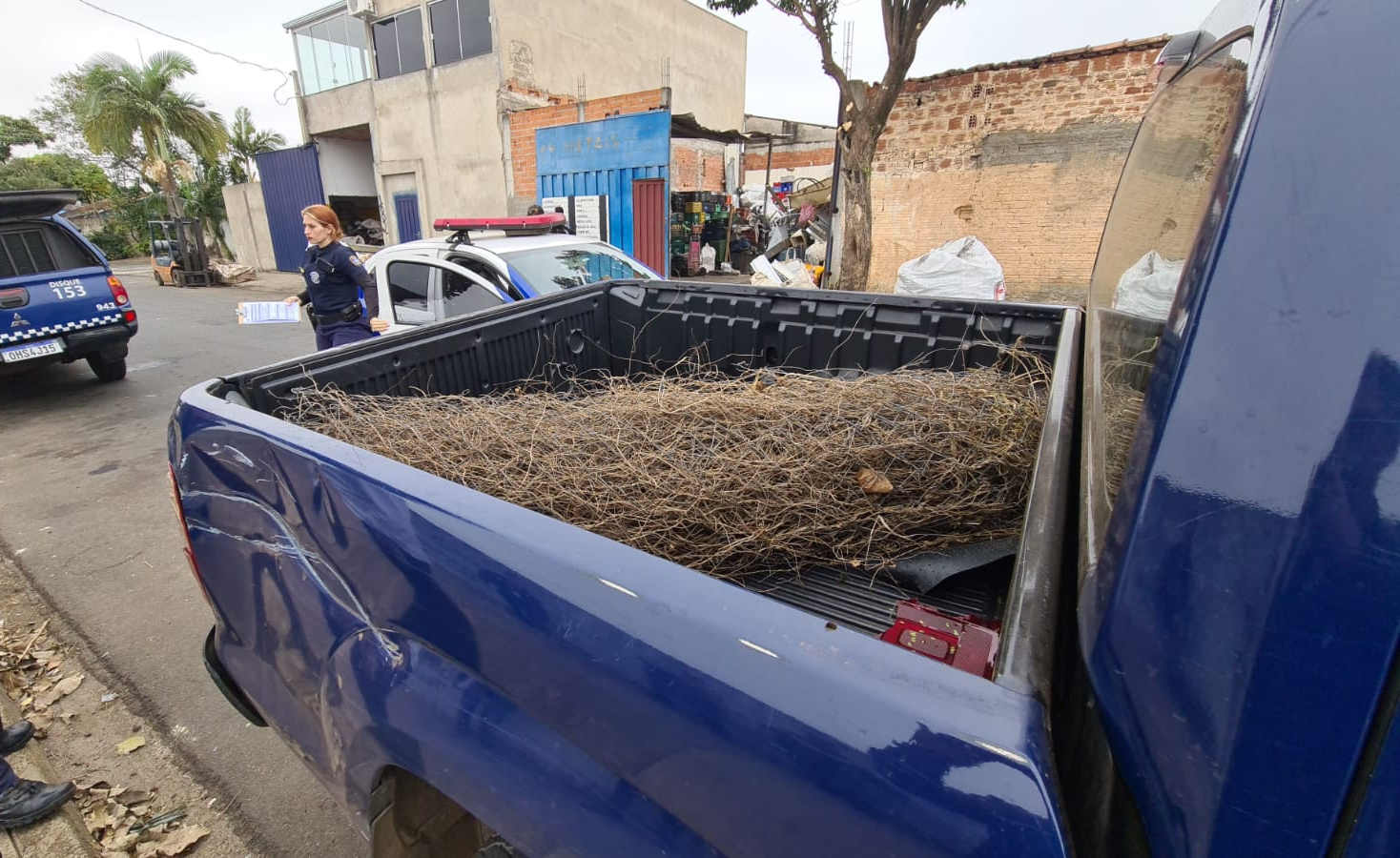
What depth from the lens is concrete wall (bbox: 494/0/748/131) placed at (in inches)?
561

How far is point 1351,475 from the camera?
1.88 feet

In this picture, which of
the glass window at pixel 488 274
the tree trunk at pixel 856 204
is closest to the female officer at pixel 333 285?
the glass window at pixel 488 274

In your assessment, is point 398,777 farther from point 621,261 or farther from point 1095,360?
point 621,261

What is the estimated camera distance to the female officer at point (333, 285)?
453cm

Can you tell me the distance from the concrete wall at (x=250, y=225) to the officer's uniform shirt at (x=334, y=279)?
20.5 metres

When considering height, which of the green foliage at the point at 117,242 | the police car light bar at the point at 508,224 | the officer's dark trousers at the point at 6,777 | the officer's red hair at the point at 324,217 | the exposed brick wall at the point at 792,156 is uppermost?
the exposed brick wall at the point at 792,156

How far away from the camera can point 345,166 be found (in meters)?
19.6

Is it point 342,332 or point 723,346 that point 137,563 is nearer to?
point 342,332

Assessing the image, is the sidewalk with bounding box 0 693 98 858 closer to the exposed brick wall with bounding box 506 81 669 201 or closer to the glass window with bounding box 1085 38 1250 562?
the glass window with bounding box 1085 38 1250 562

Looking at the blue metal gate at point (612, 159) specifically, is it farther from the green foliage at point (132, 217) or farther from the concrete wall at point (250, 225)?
the green foliage at point (132, 217)

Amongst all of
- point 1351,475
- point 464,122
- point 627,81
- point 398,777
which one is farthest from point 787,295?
point 627,81

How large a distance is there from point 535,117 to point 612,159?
9.54ft

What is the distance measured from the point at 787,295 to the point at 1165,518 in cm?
272

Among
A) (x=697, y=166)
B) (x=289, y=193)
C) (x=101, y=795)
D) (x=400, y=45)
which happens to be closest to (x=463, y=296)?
(x=101, y=795)
